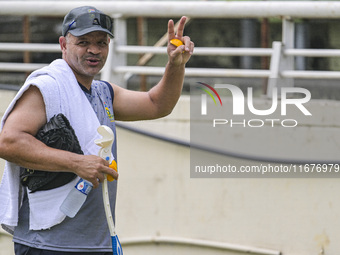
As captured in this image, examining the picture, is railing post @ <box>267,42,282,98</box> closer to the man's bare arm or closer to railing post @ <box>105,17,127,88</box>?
railing post @ <box>105,17,127,88</box>

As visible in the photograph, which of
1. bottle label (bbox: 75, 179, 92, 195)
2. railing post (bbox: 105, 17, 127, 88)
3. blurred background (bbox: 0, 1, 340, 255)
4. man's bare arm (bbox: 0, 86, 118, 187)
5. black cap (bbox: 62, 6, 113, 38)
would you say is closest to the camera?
man's bare arm (bbox: 0, 86, 118, 187)

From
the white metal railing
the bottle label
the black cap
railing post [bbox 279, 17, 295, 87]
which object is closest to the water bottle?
the bottle label

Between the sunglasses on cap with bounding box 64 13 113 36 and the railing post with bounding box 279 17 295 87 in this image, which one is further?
the railing post with bounding box 279 17 295 87

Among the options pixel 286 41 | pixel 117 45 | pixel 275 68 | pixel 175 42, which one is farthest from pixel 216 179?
pixel 175 42

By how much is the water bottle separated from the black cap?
728mm

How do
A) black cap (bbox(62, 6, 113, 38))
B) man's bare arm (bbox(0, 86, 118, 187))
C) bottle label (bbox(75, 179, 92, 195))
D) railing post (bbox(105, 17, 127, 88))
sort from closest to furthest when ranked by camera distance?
1. man's bare arm (bbox(0, 86, 118, 187))
2. bottle label (bbox(75, 179, 92, 195))
3. black cap (bbox(62, 6, 113, 38))
4. railing post (bbox(105, 17, 127, 88))

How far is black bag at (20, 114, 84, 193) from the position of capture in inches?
123

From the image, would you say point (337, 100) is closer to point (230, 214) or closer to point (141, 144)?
point (230, 214)

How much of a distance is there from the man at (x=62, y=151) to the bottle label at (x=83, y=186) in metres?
0.06

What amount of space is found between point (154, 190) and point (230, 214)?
2.03 ft

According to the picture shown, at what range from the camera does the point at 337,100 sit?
5.45 m

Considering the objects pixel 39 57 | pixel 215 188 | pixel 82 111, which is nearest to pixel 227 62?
pixel 39 57

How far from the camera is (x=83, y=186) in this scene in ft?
10.5

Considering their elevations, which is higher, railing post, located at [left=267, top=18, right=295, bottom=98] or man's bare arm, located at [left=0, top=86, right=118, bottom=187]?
railing post, located at [left=267, top=18, right=295, bottom=98]
